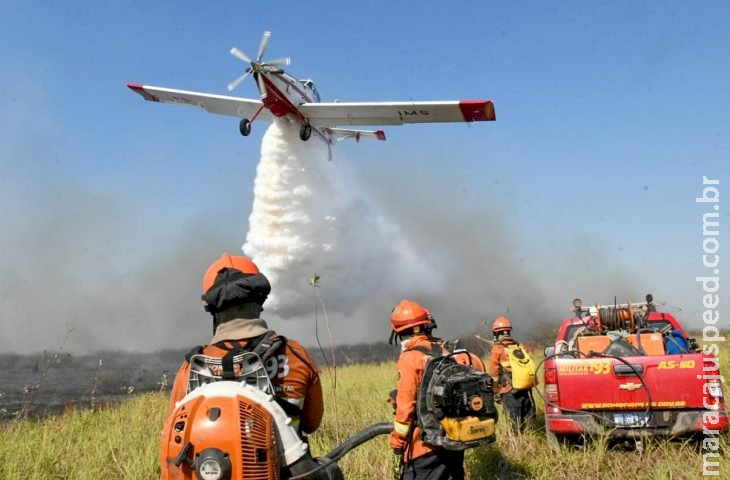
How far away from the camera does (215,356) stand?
2510 mm

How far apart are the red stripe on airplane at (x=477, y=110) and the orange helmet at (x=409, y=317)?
541 inches

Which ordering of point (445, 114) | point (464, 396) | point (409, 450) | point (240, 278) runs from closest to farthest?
point (240, 278), point (464, 396), point (409, 450), point (445, 114)

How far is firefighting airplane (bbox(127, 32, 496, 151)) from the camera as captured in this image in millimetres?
17672

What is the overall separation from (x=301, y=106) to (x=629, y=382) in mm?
15211

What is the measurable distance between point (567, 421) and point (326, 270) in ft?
55.7

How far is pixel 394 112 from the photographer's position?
1891cm

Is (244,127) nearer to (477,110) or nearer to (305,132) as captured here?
(305,132)

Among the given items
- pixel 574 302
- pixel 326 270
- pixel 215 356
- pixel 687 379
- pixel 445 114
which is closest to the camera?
pixel 215 356

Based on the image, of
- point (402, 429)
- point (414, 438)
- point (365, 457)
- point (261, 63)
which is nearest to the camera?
point (402, 429)

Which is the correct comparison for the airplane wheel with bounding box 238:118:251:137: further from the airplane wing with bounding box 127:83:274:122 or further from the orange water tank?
the orange water tank

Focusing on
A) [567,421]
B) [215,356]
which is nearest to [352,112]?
[567,421]

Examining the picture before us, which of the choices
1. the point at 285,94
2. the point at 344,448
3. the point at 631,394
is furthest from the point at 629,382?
the point at 285,94

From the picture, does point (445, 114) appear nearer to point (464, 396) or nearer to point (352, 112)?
point (352, 112)

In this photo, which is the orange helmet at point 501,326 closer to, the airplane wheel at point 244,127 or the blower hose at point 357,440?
the blower hose at point 357,440
